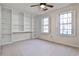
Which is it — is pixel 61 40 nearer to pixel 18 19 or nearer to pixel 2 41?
pixel 18 19

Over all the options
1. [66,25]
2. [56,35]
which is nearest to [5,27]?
[56,35]

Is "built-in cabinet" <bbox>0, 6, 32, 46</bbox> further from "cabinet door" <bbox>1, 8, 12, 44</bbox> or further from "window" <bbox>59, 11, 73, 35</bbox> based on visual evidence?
"window" <bbox>59, 11, 73, 35</bbox>

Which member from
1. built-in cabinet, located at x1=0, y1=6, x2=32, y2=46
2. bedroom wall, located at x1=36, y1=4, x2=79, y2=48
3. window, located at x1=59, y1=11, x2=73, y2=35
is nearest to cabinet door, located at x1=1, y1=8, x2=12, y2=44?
built-in cabinet, located at x1=0, y1=6, x2=32, y2=46

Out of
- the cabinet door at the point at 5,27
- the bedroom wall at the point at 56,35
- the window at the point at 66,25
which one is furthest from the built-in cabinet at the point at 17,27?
the window at the point at 66,25

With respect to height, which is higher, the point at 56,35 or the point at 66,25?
the point at 66,25

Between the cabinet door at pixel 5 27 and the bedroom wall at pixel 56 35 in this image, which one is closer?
the bedroom wall at pixel 56 35

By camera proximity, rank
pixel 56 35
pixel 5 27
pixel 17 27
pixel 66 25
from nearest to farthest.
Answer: pixel 66 25 → pixel 17 27 → pixel 56 35 → pixel 5 27

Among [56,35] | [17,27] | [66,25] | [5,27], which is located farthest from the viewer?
[5,27]

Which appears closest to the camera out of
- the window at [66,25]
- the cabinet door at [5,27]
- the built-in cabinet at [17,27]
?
the window at [66,25]

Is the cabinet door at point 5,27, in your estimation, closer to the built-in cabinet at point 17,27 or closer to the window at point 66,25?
the built-in cabinet at point 17,27

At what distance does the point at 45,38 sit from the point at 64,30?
520mm

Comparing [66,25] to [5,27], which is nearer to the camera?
[66,25]

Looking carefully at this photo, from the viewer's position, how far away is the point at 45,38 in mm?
1767

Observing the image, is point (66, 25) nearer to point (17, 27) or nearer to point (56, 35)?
point (56, 35)
